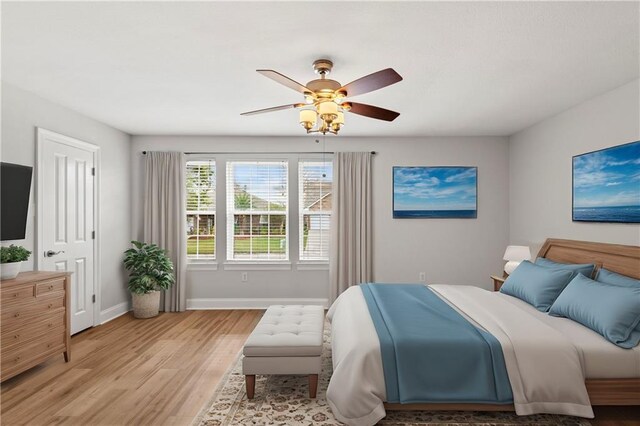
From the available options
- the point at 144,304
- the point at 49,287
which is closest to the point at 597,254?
the point at 49,287

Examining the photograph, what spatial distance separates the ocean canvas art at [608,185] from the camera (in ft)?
10.3

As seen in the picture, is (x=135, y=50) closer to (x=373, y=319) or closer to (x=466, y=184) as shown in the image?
(x=373, y=319)

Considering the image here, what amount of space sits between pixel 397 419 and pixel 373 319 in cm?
69

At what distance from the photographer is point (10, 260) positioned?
117 inches

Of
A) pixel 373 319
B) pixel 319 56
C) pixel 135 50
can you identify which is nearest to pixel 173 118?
pixel 135 50

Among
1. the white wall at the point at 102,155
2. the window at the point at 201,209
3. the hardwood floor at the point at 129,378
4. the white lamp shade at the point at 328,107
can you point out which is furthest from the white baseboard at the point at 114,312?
the white lamp shade at the point at 328,107

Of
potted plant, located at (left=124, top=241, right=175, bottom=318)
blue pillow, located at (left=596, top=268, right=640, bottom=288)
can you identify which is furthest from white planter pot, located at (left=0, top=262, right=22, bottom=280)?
blue pillow, located at (left=596, top=268, right=640, bottom=288)

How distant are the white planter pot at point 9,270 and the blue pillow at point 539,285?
15.0 ft

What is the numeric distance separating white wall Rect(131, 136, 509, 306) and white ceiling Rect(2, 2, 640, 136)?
1346mm

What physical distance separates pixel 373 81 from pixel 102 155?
3.99m

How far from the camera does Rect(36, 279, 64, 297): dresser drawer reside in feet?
10.1

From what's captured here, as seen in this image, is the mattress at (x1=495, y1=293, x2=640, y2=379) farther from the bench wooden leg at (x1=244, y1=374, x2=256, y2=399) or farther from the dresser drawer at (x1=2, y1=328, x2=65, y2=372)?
the dresser drawer at (x1=2, y1=328, x2=65, y2=372)

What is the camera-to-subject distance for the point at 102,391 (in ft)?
9.32

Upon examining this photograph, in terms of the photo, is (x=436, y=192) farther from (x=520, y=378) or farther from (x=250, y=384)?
(x=250, y=384)
